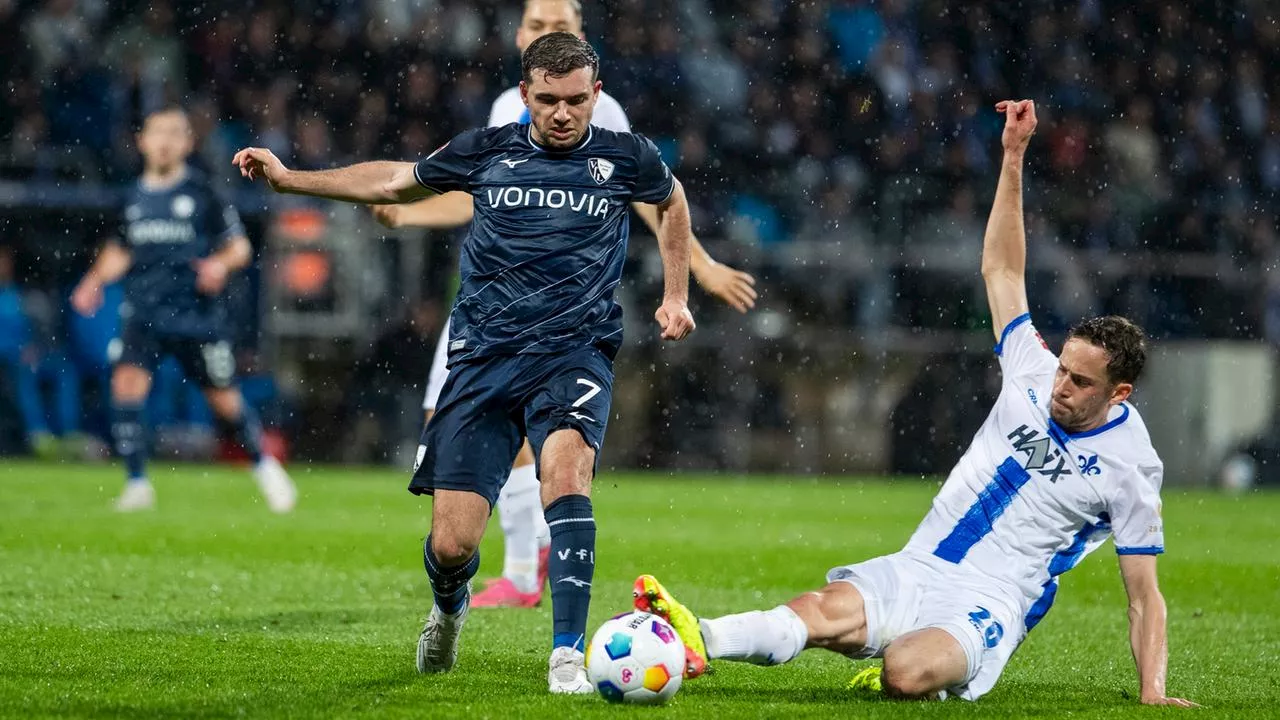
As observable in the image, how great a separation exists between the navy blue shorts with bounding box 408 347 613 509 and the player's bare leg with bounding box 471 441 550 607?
2064 mm

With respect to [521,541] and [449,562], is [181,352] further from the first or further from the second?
[449,562]

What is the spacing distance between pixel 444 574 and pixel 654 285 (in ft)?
34.6

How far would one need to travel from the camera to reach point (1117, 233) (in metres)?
17.7

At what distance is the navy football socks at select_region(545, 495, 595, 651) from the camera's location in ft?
15.7

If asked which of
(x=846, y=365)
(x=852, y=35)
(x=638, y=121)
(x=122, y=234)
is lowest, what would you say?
(x=846, y=365)

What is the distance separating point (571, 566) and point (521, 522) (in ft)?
8.28

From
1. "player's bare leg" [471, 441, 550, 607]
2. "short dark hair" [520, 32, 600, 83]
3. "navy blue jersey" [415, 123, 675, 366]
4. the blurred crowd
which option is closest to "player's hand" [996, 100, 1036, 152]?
"navy blue jersey" [415, 123, 675, 366]

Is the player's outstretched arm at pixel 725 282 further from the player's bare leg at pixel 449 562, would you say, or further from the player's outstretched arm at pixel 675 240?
the player's bare leg at pixel 449 562

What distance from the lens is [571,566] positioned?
4.81 meters

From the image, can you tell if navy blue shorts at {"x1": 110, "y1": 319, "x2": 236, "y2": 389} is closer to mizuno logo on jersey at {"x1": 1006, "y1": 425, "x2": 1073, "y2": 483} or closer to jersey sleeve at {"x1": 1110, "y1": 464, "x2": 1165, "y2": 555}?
mizuno logo on jersey at {"x1": 1006, "y1": 425, "x2": 1073, "y2": 483}

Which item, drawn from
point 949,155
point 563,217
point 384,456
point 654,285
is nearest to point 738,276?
point 563,217

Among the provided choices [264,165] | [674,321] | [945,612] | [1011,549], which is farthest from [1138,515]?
[264,165]

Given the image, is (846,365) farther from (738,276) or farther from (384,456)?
(738,276)

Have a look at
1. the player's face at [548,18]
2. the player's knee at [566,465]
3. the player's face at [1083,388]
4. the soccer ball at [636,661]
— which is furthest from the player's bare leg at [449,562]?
the player's face at [548,18]
